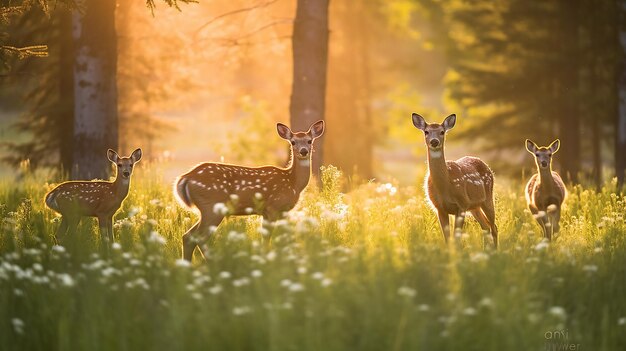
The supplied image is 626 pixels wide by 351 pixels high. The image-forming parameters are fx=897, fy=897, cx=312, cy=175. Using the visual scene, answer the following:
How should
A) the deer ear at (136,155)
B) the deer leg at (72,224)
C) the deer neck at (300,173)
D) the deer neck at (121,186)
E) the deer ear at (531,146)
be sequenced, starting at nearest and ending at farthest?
the deer leg at (72,224) → the deer neck at (300,173) → the deer neck at (121,186) → the deer ear at (136,155) → the deer ear at (531,146)

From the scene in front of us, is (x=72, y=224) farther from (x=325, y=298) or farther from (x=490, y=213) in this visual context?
(x=490, y=213)

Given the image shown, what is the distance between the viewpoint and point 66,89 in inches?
706

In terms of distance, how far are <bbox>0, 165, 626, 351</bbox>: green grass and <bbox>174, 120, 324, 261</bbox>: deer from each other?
555 millimetres

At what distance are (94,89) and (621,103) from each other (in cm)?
1101

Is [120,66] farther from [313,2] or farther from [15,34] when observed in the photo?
[313,2]

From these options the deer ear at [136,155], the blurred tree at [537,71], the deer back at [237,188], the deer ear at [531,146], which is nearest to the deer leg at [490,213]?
the deer ear at [531,146]

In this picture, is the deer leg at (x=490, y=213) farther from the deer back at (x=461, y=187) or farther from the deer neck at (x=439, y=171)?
the deer neck at (x=439, y=171)

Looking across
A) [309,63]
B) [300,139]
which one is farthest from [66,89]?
[300,139]

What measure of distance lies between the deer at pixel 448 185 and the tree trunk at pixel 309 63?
435 centimetres

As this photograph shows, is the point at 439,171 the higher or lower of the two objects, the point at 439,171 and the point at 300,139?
the lower

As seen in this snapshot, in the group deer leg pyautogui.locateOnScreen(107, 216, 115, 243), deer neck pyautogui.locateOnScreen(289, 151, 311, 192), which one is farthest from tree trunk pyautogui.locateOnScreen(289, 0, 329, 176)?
deer leg pyautogui.locateOnScreen(107, 216, 115, 243)

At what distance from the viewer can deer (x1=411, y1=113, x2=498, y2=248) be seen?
418 inches

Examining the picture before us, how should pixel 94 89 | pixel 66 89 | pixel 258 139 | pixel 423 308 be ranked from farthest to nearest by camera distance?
pixel 258 139
pixel 66 89
pixel 94 89
pixel 423 308

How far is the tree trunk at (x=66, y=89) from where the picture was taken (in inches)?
685
